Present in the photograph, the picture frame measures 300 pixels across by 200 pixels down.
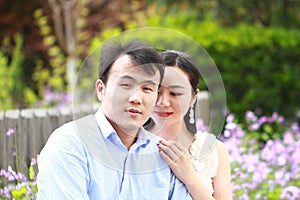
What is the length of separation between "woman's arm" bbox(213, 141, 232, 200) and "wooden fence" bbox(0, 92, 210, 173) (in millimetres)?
239

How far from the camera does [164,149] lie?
9.36ft

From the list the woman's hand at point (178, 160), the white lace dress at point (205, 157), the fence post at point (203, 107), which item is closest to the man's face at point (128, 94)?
the woman's hand at point (178, 160)

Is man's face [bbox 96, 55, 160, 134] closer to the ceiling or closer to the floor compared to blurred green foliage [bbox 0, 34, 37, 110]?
closer to the floor

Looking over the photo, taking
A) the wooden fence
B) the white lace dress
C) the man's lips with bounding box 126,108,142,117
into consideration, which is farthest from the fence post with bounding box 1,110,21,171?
the man's lips with bounding box 126,108,142,117

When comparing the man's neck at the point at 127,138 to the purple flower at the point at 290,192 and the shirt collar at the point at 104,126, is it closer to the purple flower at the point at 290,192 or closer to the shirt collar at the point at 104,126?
the shirt collar at the point at 104,126

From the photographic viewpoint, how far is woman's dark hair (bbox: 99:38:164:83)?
103 inches

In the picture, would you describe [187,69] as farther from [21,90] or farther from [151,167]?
[21,90]

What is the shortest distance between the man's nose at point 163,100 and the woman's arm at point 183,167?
0.16 m

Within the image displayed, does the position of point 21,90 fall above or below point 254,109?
above

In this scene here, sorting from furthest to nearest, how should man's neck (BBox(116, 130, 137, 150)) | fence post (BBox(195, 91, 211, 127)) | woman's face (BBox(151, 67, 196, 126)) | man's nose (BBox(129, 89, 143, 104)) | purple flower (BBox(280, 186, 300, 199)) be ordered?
purple flower (BBox(280, 186, 300, 199)), fence post (BBox(195, 91, 211, 127)), woman's face (BBox(151, 67, 196, 126)), man's neck (BBox(116, 130, 137, 150)), man's nose (BBox(129, 89, 143, 104))

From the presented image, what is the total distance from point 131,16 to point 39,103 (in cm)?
377

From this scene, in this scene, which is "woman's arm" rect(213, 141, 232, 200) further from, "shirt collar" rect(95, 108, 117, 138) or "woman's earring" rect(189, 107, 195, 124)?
"shirt collar" rect(95, 108, 117, 138)

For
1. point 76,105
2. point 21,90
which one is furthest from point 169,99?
point 21,90

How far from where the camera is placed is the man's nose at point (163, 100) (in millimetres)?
2795
